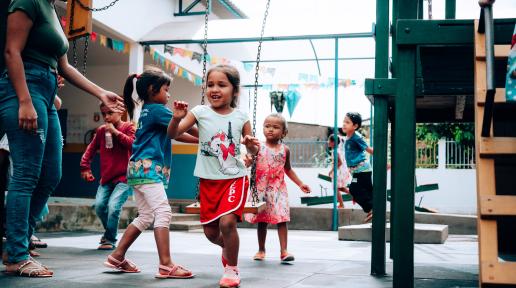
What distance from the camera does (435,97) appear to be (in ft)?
14.7

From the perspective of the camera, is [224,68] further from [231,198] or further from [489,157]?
[489,157]

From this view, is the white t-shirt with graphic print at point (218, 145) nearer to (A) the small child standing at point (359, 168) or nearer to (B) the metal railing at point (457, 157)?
(A) the small child standing at point (359, 168)

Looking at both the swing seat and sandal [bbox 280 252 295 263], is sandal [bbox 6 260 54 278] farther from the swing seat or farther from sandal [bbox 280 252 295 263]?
sandal [bbox 280 252 295 263]

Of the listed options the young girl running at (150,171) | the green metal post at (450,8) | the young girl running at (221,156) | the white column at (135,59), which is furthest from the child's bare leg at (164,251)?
the white column at (135,59)

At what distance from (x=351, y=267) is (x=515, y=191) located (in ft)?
4.35

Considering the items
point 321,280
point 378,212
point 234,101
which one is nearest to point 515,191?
point 378,212

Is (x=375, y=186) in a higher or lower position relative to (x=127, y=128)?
lower

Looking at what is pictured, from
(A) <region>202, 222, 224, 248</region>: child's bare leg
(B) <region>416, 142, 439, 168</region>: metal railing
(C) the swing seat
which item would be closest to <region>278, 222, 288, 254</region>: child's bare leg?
(C) the swing seat

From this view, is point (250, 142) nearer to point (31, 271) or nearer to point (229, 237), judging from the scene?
point (229, 237)

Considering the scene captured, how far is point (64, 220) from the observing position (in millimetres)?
8062

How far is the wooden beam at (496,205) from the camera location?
2424 millimetres

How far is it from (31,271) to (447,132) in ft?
61.0

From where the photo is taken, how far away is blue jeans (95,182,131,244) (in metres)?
5.62

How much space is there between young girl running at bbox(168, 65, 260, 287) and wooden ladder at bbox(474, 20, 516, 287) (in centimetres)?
134
